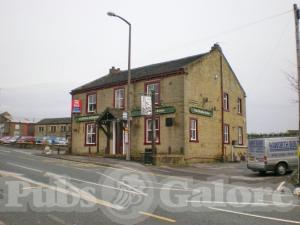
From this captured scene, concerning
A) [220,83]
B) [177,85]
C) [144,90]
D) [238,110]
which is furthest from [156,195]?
[238,110]

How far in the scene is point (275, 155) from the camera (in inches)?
822

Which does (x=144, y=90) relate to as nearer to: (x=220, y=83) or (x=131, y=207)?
(x=220, y=83)

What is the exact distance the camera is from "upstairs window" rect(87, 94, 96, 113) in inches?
1401

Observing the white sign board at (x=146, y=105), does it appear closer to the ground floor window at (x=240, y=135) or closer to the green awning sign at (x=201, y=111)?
the green awning sign at (x=201, y=111)

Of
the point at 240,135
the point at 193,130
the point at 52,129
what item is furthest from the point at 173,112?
the point at 52,129

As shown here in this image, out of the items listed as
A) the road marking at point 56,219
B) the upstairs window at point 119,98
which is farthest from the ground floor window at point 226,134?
the road marking at point 56,219

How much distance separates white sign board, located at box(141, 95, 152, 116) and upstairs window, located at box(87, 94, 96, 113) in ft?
33.8

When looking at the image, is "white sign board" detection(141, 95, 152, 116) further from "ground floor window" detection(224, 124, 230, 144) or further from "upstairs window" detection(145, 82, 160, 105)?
"ground floor window" detection(224, 124, 230, 144)

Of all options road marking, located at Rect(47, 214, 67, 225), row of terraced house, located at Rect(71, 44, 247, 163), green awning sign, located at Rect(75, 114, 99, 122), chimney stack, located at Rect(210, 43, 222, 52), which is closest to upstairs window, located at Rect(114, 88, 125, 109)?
row of terraced house, located at Rect(71, 44, 247, 163)

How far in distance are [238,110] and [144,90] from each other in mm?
11500

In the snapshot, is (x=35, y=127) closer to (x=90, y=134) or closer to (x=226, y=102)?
(x=90, y=134)

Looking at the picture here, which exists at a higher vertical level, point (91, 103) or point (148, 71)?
point (148, 71)

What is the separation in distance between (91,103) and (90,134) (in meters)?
3.12

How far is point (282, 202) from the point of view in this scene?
11352 millimetres
